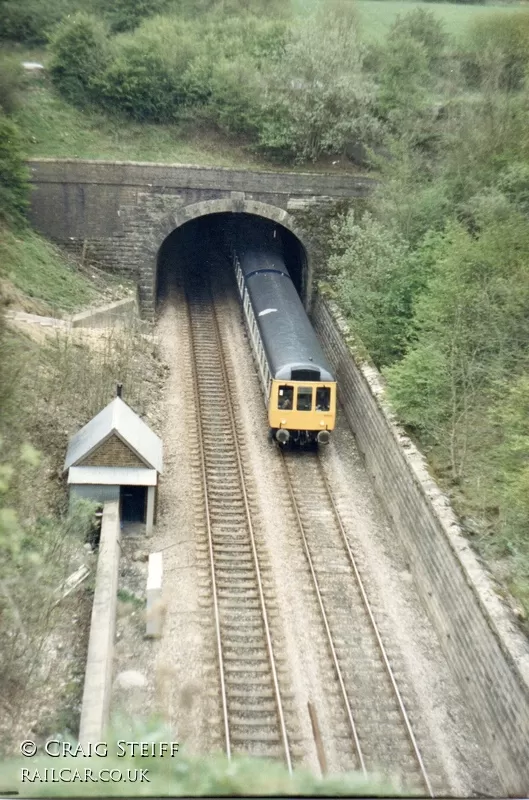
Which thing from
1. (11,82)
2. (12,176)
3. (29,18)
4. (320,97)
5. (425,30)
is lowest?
(12,176)

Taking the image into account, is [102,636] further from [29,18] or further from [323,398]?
[29,18]

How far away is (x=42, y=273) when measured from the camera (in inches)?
829

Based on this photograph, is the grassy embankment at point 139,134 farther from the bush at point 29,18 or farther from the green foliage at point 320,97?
the bush at point 29,18

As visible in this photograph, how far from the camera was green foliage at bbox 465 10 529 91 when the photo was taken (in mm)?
22203

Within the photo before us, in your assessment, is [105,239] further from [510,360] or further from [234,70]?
[510,360]

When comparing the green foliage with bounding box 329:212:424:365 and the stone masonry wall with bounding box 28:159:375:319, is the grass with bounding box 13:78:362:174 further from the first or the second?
the green foliage with bounding box 329:212:424:365

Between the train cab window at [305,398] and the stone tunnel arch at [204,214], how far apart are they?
8.84 m

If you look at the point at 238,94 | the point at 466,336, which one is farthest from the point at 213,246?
the point at 466,336

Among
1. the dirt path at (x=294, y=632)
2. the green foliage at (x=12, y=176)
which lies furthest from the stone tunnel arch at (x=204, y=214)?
the dirt path at (x=294, y=632)

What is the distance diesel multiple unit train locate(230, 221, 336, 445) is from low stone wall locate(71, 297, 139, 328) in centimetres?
359

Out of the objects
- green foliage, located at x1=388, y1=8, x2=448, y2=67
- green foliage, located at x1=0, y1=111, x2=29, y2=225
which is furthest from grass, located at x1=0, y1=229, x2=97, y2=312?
green foliage, located at x1=388, y1=8, x2=448, y2=67

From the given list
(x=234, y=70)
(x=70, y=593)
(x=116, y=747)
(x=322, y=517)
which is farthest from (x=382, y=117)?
(x=116, y=747)

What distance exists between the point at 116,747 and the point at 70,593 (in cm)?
710

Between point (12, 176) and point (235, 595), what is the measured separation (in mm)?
14457
